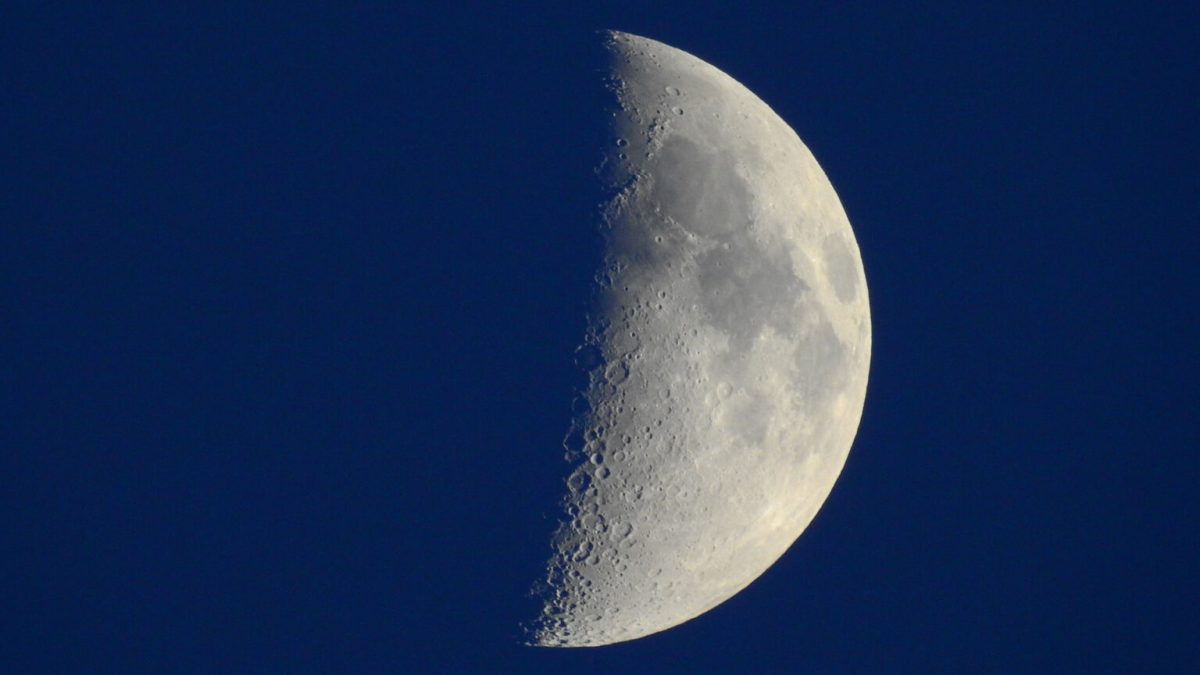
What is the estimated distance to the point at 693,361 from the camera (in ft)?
30.3

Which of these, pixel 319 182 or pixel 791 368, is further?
pixel 791 368

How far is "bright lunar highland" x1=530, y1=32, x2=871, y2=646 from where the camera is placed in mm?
9188

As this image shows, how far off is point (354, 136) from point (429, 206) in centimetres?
79

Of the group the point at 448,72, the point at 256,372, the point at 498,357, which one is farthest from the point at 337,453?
the point at 448,72

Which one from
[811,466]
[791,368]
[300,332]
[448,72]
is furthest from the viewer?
[811,466]

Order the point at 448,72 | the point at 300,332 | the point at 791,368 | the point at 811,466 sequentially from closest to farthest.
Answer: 1. the point at 300,332
2. the point at 448,72
3. the point at 791,368
4. the point at 811,466

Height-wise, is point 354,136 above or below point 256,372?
above

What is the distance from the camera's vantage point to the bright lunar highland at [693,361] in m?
9.19

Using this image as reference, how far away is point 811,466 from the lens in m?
10.8

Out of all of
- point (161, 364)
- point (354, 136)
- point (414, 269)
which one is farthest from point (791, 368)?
point (161, 364)

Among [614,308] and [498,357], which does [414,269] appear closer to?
[498,357]

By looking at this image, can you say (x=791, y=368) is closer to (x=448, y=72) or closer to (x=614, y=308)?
(x=614, y=308)

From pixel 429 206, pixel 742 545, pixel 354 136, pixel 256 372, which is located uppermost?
pixel 354 136

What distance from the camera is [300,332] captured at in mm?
8719
